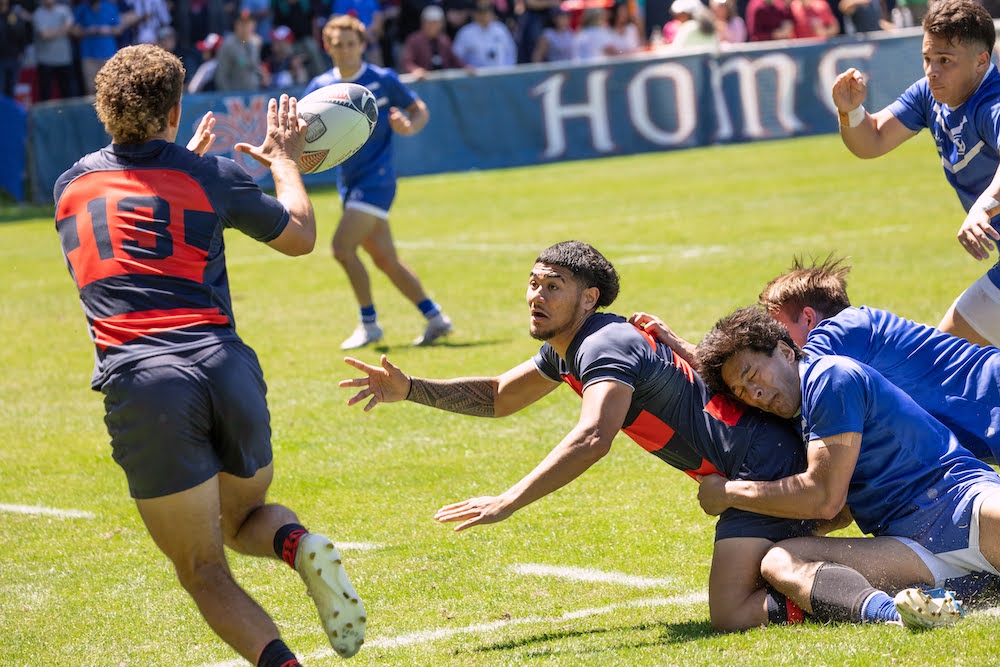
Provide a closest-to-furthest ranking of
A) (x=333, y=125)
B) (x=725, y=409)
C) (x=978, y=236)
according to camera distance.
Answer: (x=725, y=409) → (x=978, y=236) → (x=333, y=125)

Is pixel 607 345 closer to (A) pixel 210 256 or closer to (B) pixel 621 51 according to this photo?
(A) pixel 210 256

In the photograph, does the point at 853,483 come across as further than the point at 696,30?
No

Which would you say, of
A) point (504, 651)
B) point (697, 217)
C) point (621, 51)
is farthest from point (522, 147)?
point (504, 651)

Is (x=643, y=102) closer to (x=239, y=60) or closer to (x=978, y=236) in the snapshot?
(x=239, y=60)

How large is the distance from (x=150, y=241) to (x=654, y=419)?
1908 mm

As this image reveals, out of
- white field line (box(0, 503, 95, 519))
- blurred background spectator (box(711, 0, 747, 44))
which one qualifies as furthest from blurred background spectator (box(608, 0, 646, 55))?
white field line (box(0, 503, 95, 519))

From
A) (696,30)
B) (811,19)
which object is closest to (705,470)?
(696,30)

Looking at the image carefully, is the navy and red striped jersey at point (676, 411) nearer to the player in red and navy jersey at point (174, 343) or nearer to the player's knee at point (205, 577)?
the player in red and navy jersey at point (174, 343)

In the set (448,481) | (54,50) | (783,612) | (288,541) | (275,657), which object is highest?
(54,50)

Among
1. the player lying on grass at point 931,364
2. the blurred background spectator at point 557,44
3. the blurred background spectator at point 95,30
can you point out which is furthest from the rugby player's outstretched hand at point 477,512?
the blurred background spectator at point 557,44

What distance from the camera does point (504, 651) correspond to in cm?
469

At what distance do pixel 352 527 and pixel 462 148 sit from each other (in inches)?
637

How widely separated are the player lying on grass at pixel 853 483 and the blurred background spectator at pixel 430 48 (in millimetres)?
19030

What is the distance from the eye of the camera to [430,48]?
77.3 feet
